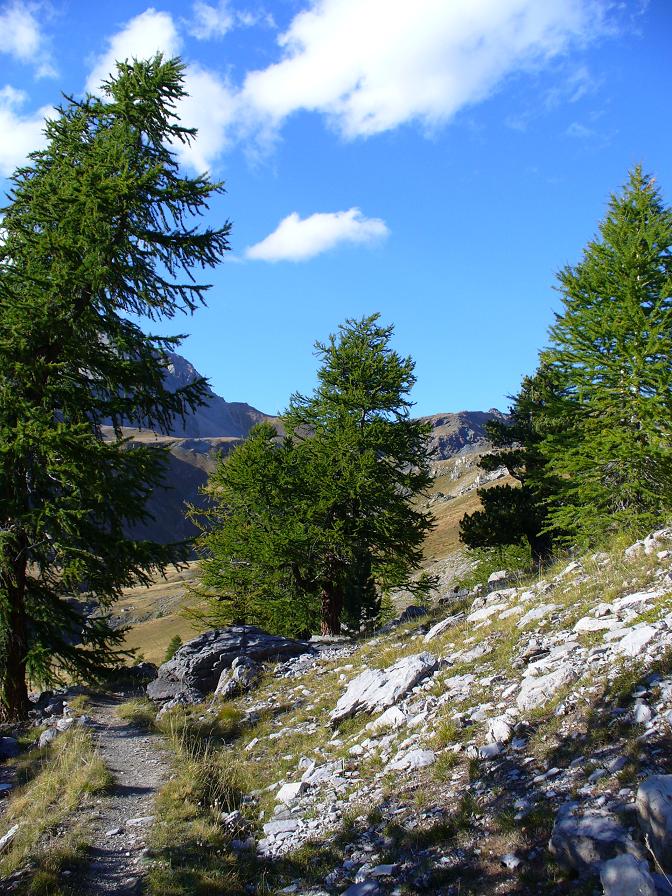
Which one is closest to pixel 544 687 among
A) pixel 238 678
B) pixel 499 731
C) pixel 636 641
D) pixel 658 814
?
pixel 499 731

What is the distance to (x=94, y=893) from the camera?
4.65 meters

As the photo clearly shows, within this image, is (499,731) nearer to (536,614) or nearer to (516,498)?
(536,614)

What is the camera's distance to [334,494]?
17375 mm

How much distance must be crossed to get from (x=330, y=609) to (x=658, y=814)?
632 inches

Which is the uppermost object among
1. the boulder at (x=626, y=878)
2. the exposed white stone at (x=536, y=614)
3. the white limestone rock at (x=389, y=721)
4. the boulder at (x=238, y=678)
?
the boulder at (x=626, y=878)

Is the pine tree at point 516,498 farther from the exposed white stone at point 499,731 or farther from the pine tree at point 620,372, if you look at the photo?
the exposed white stone at point 499,731

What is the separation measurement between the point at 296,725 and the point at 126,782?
285 cm

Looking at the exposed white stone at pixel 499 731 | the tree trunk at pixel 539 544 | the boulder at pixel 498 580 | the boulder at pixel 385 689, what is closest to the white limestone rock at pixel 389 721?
the boulder at pixel 385 689

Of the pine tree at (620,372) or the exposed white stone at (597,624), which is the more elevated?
the pine tree at (620,372)

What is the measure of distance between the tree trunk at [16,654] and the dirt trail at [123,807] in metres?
1.33

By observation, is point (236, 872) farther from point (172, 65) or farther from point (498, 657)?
point (172, 65)

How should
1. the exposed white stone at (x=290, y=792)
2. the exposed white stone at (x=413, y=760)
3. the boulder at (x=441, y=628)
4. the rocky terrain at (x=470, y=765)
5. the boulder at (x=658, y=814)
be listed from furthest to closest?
the boulder at (x=441, y=628) < the exposed white stone at (x=290, y=792) < the exposed white stone at (x=413, y=760) < the rocky terrain at (x=470, y=765) < the boulder at (x=658, y=814)

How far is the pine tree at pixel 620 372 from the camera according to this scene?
12055 mm

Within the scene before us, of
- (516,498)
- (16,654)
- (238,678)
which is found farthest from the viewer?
(516,498)
